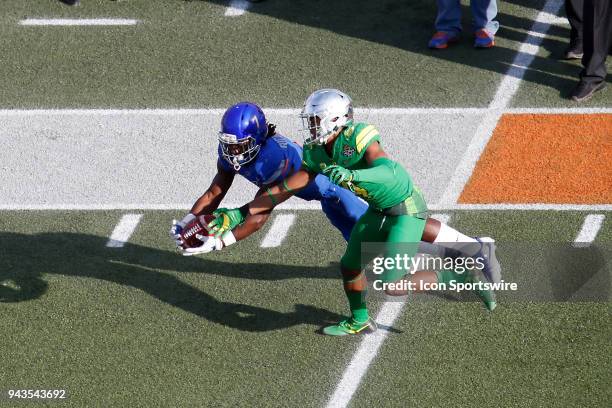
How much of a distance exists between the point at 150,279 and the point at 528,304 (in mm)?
3021

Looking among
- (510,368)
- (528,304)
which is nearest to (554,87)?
(528,304)

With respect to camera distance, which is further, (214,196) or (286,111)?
(286,111)

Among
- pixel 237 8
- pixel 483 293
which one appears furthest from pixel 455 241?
pixel 237 8

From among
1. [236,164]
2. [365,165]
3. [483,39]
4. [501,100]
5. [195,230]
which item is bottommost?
[501,100]

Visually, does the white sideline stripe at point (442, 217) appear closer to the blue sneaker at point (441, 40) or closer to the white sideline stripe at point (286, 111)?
the white sideline stripe at point (286, 111)

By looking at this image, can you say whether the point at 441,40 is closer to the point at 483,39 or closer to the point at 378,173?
the point at 483,39

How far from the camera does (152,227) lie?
8.72 meters

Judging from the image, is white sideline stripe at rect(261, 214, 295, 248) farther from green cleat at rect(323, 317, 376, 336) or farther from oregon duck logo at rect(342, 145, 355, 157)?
oregon duck logo at rect(342, 145, 355, 157)

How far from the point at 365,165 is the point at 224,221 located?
41.4 inches

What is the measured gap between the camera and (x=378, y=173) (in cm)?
659

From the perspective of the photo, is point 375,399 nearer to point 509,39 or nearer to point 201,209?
point 201,209

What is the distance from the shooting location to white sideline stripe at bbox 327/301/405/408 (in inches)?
278

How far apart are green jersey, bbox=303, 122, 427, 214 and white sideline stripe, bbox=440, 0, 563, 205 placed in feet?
6.61

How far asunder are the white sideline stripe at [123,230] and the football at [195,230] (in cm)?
166
